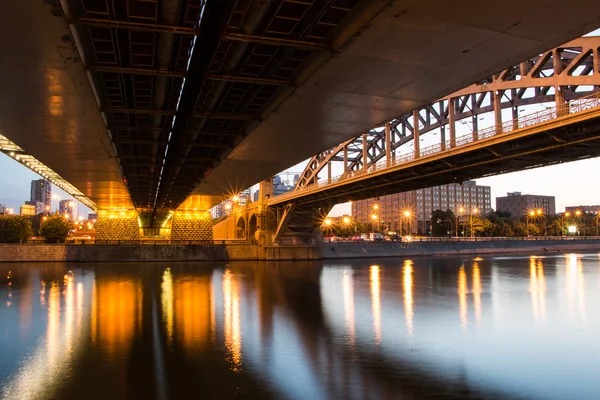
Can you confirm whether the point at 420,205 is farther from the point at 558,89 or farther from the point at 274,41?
the point at 274,41

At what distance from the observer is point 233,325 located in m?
16.7

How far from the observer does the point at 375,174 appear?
42.7 m

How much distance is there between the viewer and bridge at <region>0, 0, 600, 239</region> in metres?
8.90

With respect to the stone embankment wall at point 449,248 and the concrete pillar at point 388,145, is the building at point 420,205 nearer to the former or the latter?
the stone embankment wall at point 449,248

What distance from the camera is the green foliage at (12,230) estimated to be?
60500 millimetres

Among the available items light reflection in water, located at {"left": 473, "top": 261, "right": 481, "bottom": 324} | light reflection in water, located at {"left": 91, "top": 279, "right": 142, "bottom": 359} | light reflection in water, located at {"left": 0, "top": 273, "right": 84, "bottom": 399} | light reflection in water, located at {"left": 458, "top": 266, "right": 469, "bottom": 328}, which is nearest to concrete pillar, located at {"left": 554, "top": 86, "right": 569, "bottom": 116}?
light reflection in water, located at {"left": 473, "top": 261, "right": 481, "bottom": 324}

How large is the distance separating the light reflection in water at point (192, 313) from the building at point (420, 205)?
129564 mm

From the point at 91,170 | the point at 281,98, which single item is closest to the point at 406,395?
the point at 281,98

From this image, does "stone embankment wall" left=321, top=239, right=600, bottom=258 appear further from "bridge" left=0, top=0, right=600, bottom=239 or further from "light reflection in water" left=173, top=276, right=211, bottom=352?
"bridge" left=0, top=0, right=600, bottom=239

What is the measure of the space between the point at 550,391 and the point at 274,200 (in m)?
56.4

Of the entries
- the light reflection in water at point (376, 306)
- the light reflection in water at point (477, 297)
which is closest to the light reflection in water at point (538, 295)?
the light reflection in water at point (477, 297)

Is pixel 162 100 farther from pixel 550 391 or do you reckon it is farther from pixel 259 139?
pixel 550 391

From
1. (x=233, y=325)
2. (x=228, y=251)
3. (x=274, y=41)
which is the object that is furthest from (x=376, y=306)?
(x=228, y=251)

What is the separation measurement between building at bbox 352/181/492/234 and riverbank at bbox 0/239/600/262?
76.0m
